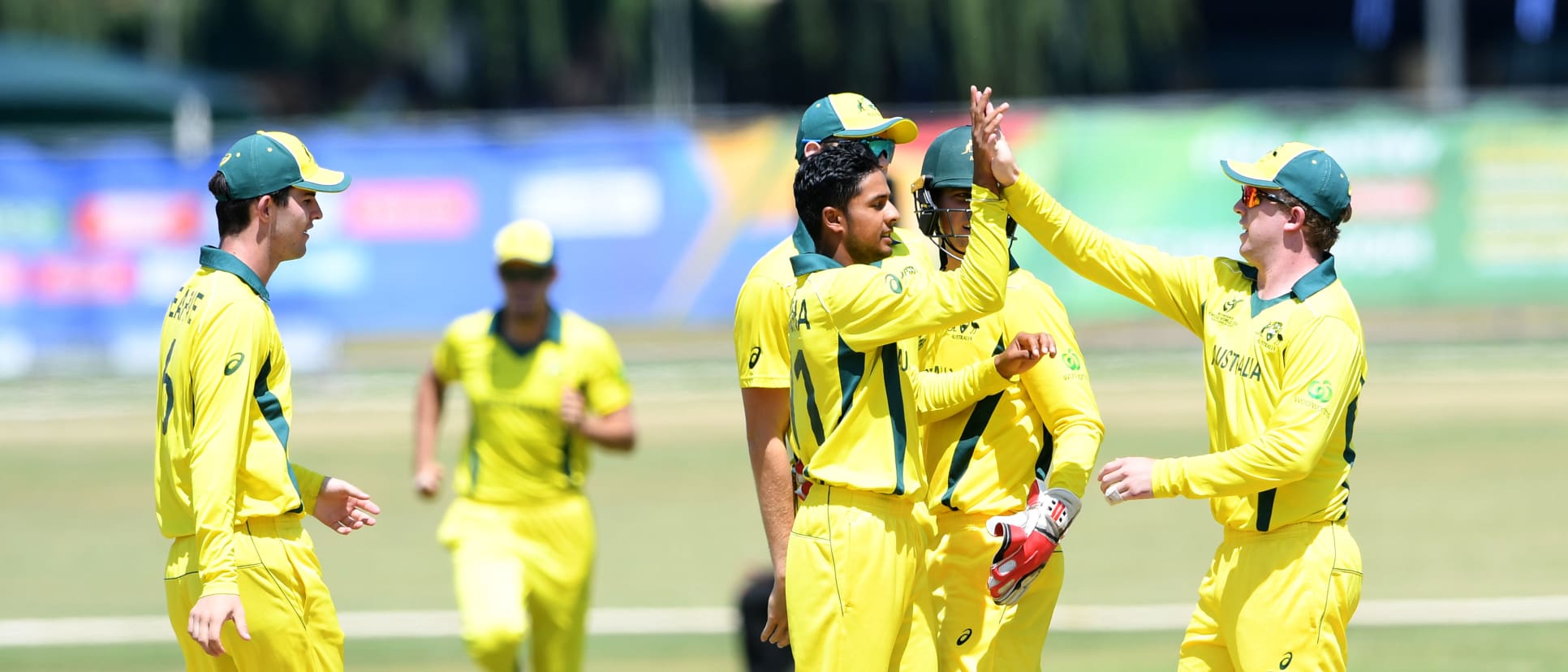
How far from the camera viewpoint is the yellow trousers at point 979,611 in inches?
224

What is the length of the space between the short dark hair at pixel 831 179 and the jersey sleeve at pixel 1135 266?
0.81m

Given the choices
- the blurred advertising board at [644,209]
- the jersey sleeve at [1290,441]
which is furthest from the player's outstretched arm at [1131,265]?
the blurred advertising board at [644,209]

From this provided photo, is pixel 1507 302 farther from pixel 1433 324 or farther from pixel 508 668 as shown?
pixel 508 668

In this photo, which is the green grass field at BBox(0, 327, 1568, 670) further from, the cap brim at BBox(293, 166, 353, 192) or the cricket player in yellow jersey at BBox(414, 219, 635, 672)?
the cap brim at BBox(293, 166, 353, 192)

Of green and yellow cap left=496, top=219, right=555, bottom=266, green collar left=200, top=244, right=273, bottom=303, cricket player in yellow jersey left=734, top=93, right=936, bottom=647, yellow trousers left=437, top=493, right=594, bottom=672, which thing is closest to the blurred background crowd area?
green and yellow cap left=496, top=219, right=555, bottom=266

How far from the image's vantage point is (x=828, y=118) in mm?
5707

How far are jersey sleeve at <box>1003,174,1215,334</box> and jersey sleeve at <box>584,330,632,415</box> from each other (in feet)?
10.0

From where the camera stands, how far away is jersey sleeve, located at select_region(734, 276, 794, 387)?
5566mm

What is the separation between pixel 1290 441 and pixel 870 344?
4.46 ft

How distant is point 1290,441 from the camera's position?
16.9 ft

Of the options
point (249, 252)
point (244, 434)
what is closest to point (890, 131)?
point (249, 252)

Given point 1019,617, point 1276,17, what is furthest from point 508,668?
point 1276,17

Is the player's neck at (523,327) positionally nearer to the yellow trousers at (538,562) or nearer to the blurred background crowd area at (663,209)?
the yellow trousers at (538,562)

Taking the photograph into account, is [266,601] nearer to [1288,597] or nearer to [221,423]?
[221,423]
